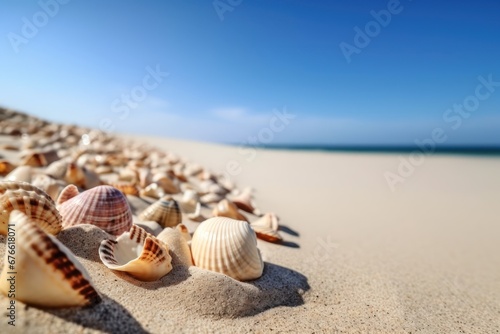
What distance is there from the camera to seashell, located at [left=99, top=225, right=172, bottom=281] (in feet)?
4.57

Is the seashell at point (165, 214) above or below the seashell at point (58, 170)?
above

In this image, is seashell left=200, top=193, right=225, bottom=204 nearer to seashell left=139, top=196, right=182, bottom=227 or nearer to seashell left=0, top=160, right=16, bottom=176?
seashell left=139, top=196, right=182, bottom=227

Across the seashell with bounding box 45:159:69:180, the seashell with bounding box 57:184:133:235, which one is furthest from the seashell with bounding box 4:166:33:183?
the seashell with bounding box 57:184:133:235

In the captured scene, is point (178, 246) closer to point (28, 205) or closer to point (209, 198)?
point (28, 205)

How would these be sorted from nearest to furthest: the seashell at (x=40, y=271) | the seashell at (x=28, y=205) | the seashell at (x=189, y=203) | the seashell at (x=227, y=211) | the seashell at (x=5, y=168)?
the seashell at (x=40, y=271) → the seashell at (x=28, y=205) → the seashell at (x=227, y=211) → the seashell at (x=5, y=168) → the seashell at (x=189, y=203)

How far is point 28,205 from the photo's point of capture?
138 cm

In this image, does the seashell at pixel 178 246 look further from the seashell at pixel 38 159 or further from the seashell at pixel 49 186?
the seashell at pixel 38 159

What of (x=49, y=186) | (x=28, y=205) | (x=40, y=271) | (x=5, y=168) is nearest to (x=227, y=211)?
(x=49, y=186)

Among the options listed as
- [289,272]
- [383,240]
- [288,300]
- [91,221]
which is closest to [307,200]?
[383,240]

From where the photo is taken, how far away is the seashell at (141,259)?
1392mm

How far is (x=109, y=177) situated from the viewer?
4.68 m

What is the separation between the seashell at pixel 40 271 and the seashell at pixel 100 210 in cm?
80

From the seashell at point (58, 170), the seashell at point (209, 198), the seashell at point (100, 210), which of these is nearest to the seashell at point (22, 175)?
the seashell at point (58, 170)

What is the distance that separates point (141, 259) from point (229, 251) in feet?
1.65
